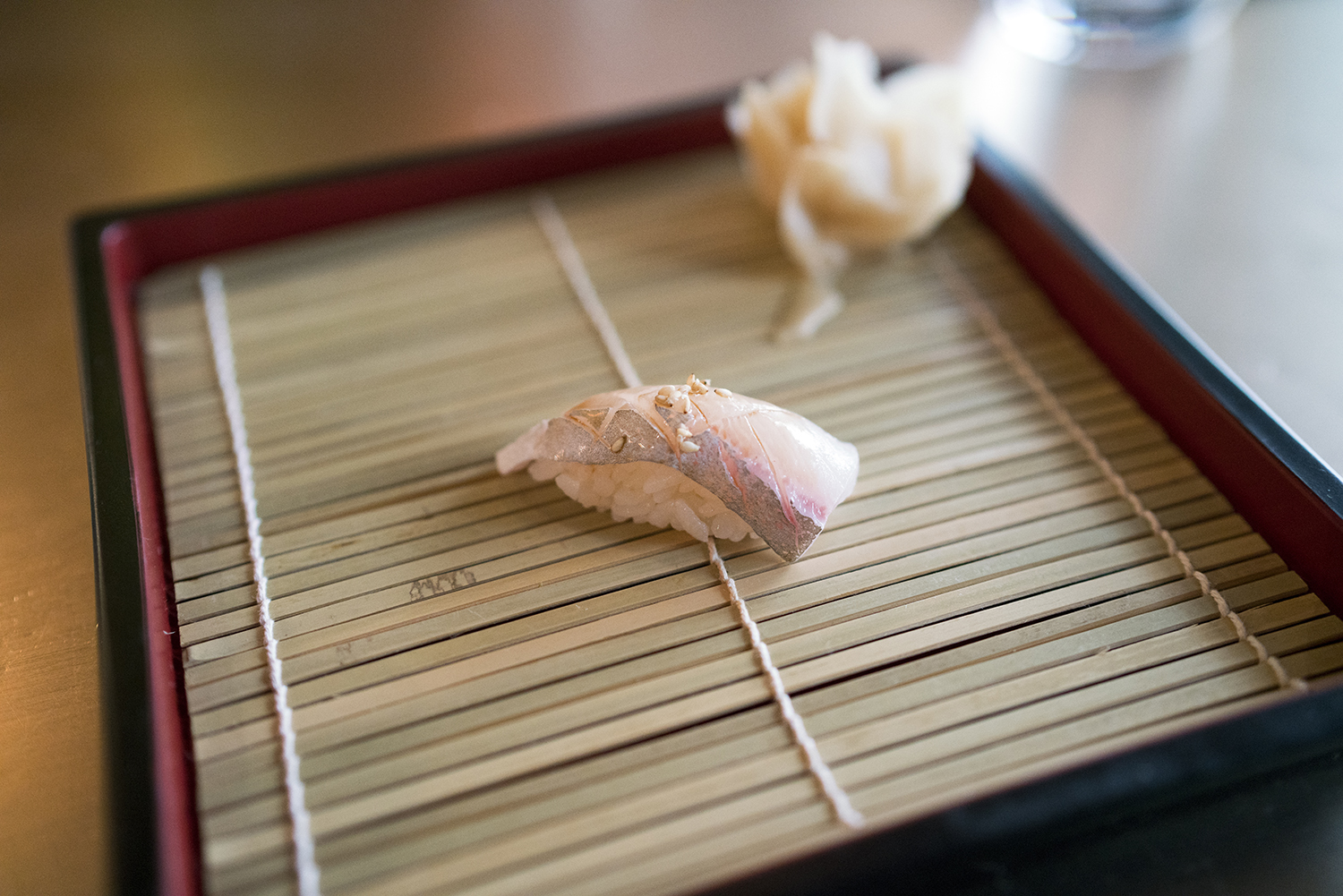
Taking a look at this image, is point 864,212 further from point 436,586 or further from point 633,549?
point 436,586

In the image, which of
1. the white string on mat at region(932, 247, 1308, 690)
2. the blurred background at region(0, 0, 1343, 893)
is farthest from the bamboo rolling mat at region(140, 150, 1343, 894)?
the blurred background at region(0, 0, 1343, 893)

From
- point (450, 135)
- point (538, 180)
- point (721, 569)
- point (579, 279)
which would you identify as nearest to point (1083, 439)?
point (721, 569)

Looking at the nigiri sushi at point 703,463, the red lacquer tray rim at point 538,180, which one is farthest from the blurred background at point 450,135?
the nigiri sushi at point 703,463

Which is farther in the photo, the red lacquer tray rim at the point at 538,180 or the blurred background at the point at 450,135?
the blurred background at the point at 450,135

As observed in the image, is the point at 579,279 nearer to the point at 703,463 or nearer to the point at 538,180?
the point at 538,180

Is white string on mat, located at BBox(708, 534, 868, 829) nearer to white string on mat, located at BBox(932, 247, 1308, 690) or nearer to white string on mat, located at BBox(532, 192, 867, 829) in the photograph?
white string on mat, located at BBox(532, 192, 867, 829)

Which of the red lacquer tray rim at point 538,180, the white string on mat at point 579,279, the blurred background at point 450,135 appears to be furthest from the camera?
the white string on mat at point 579,279

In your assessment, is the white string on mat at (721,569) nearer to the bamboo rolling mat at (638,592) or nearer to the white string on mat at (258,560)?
the bamboo rolling mat at (638,592)
